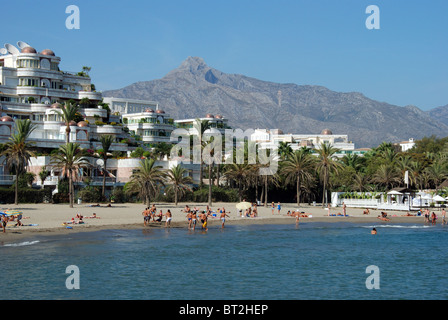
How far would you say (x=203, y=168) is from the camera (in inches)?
3388

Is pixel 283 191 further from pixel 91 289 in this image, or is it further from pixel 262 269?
pixel 91 289

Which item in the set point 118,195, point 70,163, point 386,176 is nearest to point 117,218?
point 70,163

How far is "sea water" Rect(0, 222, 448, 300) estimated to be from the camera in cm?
2941

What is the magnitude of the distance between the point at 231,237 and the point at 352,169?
149ft

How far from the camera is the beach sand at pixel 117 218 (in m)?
45.4

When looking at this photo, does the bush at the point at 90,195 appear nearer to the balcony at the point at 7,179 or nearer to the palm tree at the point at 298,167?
the balcony at the point at 7,179

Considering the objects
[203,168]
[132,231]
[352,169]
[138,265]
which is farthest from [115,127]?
[138,265]

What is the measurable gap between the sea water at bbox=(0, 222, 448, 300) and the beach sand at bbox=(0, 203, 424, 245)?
6.38 feet

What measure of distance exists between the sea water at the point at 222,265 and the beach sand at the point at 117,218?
6.38ft

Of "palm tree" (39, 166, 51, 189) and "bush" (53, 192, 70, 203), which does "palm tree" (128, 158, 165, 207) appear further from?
"palm tree" (39, 166, 51, 189)

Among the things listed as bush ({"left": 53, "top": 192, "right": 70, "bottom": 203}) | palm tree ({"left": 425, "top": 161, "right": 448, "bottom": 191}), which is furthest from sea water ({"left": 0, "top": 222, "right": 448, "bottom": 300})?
palm tree ({"left": 425, "top": 161, "right": 448, "bottom": 191})

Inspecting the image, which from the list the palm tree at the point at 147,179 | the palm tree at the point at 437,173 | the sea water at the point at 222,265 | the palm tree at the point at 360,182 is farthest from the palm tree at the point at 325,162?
Result: the sea water at the point at 222,265

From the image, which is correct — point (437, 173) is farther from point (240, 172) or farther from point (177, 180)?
point (177, 180)

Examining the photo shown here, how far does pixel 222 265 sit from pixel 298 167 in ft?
151
